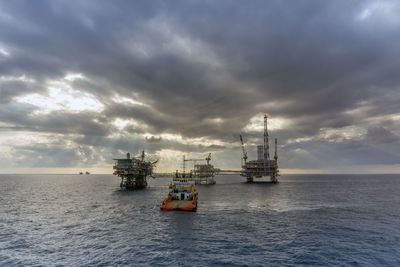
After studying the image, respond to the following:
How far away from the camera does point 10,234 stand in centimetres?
3922

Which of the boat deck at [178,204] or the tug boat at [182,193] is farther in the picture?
the tug boat at [182,193]

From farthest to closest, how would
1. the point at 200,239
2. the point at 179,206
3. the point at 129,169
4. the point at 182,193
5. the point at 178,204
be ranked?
the point at 129,169 → the point at 182,193 → the point at 178,204 → the point at 179,206 → the point at 200,239

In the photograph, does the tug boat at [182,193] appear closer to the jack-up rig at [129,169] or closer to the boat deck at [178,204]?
the boat deck at [178,204]

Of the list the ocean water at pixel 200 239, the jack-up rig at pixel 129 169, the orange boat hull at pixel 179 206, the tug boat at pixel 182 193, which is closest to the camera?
the ocean water at pixel 200 239

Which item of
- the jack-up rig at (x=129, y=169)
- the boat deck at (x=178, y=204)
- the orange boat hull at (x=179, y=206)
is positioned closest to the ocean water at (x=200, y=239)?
the orange boat hull at (x=179, y=206)

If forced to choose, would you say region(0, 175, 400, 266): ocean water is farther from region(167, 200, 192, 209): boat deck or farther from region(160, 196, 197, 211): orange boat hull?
region(167, 200, 192, 209): boat deck

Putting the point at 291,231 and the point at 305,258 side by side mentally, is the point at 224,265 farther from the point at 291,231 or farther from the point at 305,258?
the point at 291,231

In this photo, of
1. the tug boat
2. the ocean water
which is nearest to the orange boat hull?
the tug boat

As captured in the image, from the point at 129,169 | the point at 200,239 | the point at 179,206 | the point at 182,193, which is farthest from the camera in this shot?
the point at 129,169

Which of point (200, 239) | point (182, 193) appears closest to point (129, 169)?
point (182, 193)

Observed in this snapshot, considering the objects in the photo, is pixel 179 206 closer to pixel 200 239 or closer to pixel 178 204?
pixel 178 204

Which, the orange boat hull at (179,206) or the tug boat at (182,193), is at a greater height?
the tug boat at (182,193)

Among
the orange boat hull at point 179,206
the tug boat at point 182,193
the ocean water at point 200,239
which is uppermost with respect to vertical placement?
the tug boat at point 182,193

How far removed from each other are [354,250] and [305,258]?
854cm
